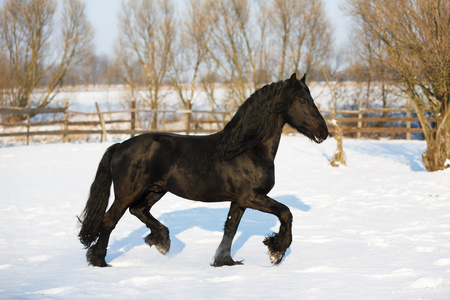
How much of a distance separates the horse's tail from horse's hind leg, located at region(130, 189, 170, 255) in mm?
365

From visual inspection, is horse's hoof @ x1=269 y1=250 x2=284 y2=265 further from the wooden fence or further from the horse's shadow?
the wooden fence

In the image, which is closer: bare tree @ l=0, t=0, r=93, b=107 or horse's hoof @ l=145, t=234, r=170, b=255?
horse's hoof @ l=145, t=234, r=170, b=255

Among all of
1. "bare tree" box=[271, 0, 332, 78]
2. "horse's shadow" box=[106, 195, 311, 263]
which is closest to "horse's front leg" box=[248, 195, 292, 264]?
"horse's shadow" box=[106, 195, 311, 263]

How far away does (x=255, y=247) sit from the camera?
5.09 m

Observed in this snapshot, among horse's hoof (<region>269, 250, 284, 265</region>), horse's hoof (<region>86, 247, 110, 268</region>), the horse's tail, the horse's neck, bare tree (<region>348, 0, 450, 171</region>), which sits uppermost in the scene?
bare tree (<region>348, 0, 450, 171</region>)

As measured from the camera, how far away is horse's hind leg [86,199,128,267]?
4.35m

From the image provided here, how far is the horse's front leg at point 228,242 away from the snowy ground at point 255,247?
11 cm

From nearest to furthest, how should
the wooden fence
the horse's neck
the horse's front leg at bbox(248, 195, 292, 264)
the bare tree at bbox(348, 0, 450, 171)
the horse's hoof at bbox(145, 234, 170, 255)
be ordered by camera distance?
the horse's front leg at bbox(248, 195, 292, 264) < the horse's neck < the horse's hoof at bbox(145, 234, 170, 255) < the bare tree at bbox(348, 0, 450, 171) < the wooden fence

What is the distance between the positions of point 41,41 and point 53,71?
123 inches

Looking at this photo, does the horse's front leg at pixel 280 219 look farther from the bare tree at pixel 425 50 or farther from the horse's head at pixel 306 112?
the bare tree at pixel 425 50

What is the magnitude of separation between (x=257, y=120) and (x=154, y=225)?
5.12ft

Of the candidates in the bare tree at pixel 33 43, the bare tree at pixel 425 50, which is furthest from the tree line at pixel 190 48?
the bare tree at pixel 425 50

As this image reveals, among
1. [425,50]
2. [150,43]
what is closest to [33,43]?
[150,43]

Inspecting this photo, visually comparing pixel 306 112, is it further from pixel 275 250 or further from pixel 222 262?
pixel 222 262
